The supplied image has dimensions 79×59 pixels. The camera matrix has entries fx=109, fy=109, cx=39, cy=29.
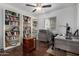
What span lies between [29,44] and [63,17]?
802 millimetres

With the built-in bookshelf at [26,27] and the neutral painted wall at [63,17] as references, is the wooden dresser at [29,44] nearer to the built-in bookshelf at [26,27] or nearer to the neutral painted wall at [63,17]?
the built-in bookshelf at [26,27]

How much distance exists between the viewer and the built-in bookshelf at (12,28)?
1.94 meters

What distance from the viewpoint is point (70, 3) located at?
196cm

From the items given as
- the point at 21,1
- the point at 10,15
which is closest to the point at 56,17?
the point at 21,1

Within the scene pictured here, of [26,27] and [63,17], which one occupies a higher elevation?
[63,17]

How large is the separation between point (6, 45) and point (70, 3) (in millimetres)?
1378

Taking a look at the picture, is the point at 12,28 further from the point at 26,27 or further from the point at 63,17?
the point at 63,17

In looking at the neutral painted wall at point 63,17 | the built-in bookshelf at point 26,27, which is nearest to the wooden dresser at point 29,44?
the built-in bookshelf at point 26,27

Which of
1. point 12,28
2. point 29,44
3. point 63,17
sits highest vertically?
point 63,17

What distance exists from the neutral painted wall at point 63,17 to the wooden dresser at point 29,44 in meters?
0.30

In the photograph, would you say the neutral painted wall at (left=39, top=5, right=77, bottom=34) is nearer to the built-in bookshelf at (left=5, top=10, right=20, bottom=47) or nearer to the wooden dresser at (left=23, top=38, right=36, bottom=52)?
the wooden dresser at (left=23, top=38, right=36, bottom=52)

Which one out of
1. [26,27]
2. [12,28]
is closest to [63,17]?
[26,27]

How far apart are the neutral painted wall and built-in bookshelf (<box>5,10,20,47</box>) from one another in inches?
17.3

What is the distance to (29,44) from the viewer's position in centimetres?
205
